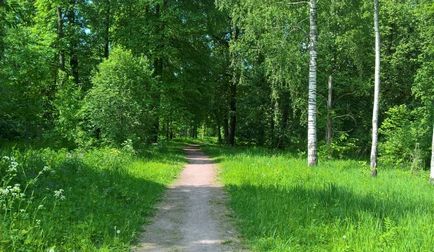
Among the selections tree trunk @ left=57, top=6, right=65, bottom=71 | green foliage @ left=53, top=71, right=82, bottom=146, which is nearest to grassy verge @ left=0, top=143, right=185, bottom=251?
green foliage @ left=53, top=71, right=82, bottom=146

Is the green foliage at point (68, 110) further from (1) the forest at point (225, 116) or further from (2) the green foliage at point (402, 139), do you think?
(2) the green foliage at point (402, 139)

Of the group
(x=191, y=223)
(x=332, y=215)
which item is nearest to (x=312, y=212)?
(x=332, y=215)

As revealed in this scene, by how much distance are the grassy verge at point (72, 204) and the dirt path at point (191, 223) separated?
0.30 metres

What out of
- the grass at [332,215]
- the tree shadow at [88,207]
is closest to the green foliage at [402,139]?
the grass at [332,215]

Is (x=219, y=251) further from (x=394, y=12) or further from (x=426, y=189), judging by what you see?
(x=394, y=12)

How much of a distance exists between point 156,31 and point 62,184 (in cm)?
1776

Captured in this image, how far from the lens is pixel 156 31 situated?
84.3 ft

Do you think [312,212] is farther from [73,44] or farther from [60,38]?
[73,44]

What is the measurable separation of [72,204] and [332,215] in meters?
4.70

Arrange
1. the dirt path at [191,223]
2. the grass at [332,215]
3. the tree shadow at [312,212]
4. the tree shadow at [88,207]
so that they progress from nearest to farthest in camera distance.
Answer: the tree shadow at [88,207] → the grass at [332,215] → the dirt path at [191,223] → the tree shadow at [312,212]

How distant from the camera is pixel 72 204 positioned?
7.89 metres

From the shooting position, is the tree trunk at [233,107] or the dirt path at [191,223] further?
the tree trunk at [233,107]

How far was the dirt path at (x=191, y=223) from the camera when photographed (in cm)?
674

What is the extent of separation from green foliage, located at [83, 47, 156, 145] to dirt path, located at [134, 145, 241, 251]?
22.8 ft
